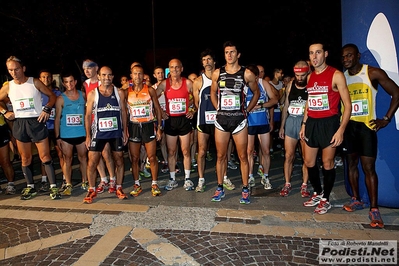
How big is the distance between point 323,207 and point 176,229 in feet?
6.61

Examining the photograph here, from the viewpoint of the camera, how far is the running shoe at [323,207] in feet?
15.2

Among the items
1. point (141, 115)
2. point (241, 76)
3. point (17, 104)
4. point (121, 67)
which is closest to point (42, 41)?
point (121, 67)

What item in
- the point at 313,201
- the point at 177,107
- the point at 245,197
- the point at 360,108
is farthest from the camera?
the point at 177,107

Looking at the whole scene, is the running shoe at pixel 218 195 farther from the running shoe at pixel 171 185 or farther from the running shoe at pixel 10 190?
the running shoe at pixel 10 190

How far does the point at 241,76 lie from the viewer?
4.90 meters

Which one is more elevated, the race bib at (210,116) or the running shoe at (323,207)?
the race bib at (210,116)

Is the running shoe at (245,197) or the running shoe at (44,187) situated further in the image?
the running shoe at (44,187)

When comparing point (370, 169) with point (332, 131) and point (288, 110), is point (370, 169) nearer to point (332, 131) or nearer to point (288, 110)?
point (332, 131)

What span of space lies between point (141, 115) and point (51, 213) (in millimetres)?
1931

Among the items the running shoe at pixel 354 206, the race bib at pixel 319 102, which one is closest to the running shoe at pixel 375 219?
the running shoe at pixel 354 206

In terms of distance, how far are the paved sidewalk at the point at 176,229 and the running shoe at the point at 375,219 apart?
7 cm

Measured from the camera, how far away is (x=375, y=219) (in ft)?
13.7

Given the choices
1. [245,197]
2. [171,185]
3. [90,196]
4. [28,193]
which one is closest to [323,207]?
[245,197]

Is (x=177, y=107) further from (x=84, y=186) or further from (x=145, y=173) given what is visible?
(x=84, y=186)
